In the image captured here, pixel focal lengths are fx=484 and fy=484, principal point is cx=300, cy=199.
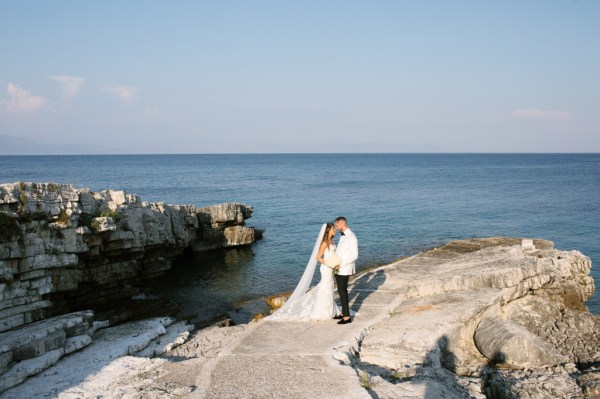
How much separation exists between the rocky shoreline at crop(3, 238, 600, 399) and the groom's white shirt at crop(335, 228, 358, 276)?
4.67 feet

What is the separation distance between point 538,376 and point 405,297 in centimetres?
447

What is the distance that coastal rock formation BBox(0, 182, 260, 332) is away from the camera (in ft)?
53.8

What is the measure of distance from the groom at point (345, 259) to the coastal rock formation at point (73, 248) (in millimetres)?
10845

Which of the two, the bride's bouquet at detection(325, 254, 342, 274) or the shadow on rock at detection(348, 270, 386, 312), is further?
the shadow on rock at detection(348, 270, 386, 312)

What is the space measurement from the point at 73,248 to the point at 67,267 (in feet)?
2.74

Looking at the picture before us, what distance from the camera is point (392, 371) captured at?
33.6 ft

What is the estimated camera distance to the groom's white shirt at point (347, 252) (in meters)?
12.2

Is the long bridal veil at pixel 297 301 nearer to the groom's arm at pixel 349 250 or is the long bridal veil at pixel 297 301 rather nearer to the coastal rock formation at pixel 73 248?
the groom's arm at pixel 349 250

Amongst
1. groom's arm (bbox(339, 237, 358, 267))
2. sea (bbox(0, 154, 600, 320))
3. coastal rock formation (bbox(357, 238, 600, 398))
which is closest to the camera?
coastal rock formation (bbox(357, 238, 600, 398))

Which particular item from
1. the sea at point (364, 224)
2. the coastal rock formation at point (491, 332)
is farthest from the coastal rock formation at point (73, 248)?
the coastal rock formation at point (491, 332)

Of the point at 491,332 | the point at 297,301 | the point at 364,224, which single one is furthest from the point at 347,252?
the point at 364,224

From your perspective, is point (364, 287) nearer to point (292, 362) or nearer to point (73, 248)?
point (292, 362)

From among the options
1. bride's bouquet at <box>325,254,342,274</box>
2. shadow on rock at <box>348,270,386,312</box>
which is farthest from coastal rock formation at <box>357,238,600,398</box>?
bride's bouquet at <box>325,254,342,274</box>

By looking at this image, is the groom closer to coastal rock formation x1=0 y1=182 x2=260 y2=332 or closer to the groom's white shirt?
the groom's white shirt
